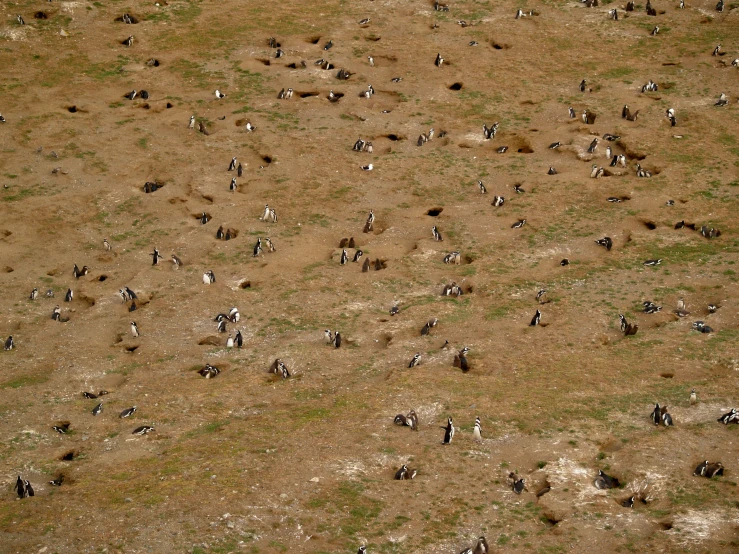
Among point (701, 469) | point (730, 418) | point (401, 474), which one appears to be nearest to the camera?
point (701, 469)

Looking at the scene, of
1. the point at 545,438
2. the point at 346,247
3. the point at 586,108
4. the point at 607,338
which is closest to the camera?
the point at 545,438

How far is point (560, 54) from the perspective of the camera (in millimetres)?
50812

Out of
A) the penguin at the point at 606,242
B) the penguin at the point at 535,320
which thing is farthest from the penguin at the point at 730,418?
the penguin at the point at 606,242

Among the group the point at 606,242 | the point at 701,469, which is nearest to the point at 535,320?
the point at 606,242

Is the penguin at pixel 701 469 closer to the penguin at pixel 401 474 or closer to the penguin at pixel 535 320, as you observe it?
the penguin at pixel 401 474

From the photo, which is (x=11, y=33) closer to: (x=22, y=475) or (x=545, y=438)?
(x=22, y=475)

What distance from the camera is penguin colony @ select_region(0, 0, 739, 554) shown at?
93.0 ft

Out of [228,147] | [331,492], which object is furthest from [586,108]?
[331,492]

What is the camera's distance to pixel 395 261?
38.0m

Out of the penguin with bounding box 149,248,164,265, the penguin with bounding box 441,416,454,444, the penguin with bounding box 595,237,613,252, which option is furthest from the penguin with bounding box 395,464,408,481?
the penguin with bounding box 595,237,613,252

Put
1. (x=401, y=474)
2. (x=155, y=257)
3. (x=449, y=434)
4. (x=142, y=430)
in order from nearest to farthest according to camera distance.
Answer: (x=401, y=474), (x=449, y=434), (x=142, y=430), (x=155, y=257)

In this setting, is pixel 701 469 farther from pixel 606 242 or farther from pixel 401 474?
pixel 606 242

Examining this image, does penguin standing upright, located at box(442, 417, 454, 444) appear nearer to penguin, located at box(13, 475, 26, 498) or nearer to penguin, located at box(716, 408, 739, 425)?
penguin, located at box(716, 408, 739, 425)

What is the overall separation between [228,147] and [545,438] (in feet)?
72.4
